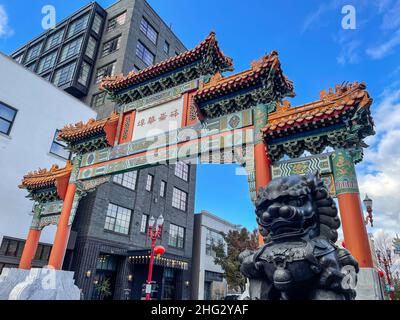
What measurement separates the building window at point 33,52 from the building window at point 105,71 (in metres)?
10.1

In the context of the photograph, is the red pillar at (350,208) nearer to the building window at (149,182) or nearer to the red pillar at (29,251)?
the red pillar at (29,251)

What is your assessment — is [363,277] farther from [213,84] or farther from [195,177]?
[195,177]

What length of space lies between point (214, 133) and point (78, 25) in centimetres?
2465

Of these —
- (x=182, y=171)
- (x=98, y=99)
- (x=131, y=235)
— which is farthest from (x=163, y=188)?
(x=98, y=99)

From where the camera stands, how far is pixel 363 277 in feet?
17.4

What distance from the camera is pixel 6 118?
14891 mm

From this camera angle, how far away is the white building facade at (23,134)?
46.3ft

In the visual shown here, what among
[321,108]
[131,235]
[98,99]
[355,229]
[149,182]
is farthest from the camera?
[98,99]

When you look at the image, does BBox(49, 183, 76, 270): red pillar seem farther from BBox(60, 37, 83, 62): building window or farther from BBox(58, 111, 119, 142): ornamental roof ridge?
BBox(60, 37, 83, 62): building window

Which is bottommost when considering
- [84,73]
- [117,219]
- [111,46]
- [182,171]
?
[117,219]

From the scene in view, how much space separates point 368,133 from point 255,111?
9.52 feet

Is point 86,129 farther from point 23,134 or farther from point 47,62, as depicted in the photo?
point 47,62

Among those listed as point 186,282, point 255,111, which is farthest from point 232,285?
point 255,111

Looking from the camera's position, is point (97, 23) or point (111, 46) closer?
point (111, 46)
